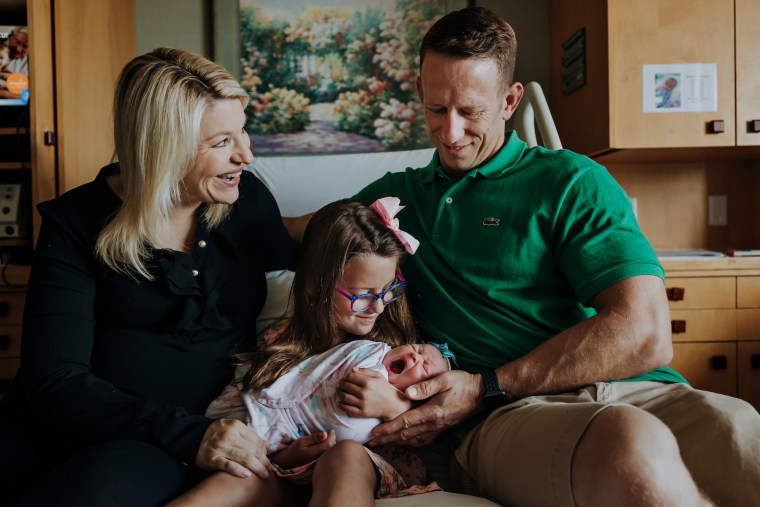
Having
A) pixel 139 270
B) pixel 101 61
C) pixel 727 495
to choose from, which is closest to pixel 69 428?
pixel 139 270

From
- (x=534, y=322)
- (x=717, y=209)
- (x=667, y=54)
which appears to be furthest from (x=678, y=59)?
(x=534, y=322)

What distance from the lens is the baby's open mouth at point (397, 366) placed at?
4.51 feet

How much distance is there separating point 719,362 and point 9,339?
2.93 meters

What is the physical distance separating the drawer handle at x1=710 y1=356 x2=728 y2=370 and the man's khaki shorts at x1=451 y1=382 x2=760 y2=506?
60.3 inches

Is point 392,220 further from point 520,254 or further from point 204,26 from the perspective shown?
point 204,26

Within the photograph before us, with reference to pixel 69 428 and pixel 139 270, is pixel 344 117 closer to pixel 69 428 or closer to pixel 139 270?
pixel 139 270

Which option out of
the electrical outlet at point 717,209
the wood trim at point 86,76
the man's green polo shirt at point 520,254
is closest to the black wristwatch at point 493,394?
the man's green polo shirt at point 520,254

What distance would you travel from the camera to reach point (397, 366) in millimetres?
1385

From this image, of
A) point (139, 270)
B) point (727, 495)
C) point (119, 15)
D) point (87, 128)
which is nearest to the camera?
point (727, 495)

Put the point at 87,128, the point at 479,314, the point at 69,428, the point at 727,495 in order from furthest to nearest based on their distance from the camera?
the point at 87,128 → the point at 479,314 → the point at 69,428 → the point at 727,495

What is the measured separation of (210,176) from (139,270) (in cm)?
26

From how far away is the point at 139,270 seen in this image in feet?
4.33

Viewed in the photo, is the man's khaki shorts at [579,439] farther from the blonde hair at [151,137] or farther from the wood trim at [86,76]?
the wood trim at [86,76]

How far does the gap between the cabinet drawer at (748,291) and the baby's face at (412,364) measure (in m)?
1.79
